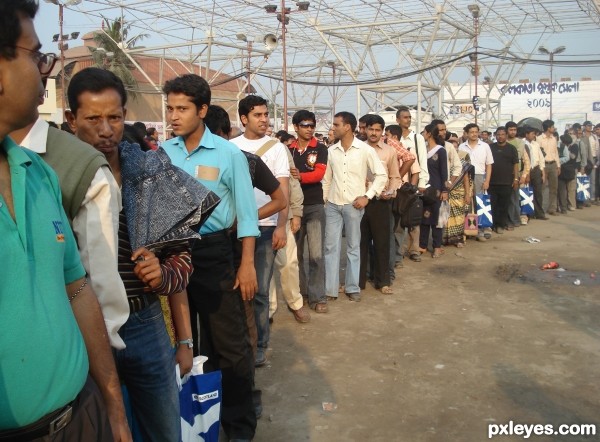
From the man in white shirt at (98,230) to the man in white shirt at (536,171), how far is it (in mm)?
11779

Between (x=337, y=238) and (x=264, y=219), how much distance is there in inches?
75.6

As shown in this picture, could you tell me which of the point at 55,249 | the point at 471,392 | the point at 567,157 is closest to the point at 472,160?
the point at 567,157

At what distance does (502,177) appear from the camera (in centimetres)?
1080

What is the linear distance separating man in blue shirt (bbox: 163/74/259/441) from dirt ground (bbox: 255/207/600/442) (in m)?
0.65

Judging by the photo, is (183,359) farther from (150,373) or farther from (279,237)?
(279,237)

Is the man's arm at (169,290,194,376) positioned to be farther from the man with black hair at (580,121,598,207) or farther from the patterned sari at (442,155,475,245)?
the man with black hair at (580,121,598,207)

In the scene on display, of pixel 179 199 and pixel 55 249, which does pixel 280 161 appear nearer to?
pixel 179 199

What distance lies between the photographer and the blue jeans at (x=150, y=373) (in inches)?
81.8

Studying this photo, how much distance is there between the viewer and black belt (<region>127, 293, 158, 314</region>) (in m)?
2.07

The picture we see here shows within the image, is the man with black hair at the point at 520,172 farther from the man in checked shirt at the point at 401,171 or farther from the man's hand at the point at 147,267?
the man's hand at the point at 147,267

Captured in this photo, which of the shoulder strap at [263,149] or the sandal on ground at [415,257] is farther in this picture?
the sandal on ground at [415,257]

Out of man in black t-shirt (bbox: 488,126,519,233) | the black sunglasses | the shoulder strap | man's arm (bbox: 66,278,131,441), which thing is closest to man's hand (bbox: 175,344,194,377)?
man's arm (bbox: 66,278,131,441)

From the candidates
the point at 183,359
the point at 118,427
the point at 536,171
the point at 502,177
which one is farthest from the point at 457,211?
the point at 118,427

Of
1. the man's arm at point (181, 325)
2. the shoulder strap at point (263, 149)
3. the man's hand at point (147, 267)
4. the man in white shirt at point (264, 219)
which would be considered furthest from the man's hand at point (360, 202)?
the man's hand at point (147, 267)
